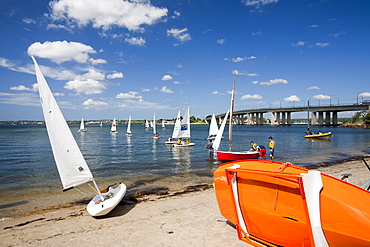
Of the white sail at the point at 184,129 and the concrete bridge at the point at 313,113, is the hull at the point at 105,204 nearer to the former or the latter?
the white sail at the point at 184,129

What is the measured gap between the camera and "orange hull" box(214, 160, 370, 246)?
4.06 m

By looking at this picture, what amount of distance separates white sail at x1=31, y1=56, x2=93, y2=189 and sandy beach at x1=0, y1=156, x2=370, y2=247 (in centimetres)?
156

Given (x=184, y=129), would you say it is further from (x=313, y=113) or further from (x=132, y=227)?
(x=313, y=113)


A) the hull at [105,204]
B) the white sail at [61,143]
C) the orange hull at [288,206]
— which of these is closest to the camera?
the orange hull at [288,206]

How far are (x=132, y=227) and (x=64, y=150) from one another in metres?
3.75

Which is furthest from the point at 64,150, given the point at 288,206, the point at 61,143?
the point at 288,206

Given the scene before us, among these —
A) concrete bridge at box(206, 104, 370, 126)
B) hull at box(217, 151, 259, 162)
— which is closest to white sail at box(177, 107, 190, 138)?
hull at box(217, 151, 259, 162)

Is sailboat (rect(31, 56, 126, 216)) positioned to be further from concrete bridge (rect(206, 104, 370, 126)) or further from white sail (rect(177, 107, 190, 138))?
concrete bridge (rect(206, 104, 370, 126))

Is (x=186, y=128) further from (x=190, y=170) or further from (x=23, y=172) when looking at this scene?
(x=23, y=172)

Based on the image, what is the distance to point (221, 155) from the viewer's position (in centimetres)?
2075

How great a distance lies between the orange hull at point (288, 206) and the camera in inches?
160

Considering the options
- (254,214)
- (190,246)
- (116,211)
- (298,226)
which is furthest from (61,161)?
(298,226)

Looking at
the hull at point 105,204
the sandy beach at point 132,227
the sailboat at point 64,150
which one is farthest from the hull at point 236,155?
the sailboat at point 64,150

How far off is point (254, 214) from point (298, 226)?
0.99 meters
